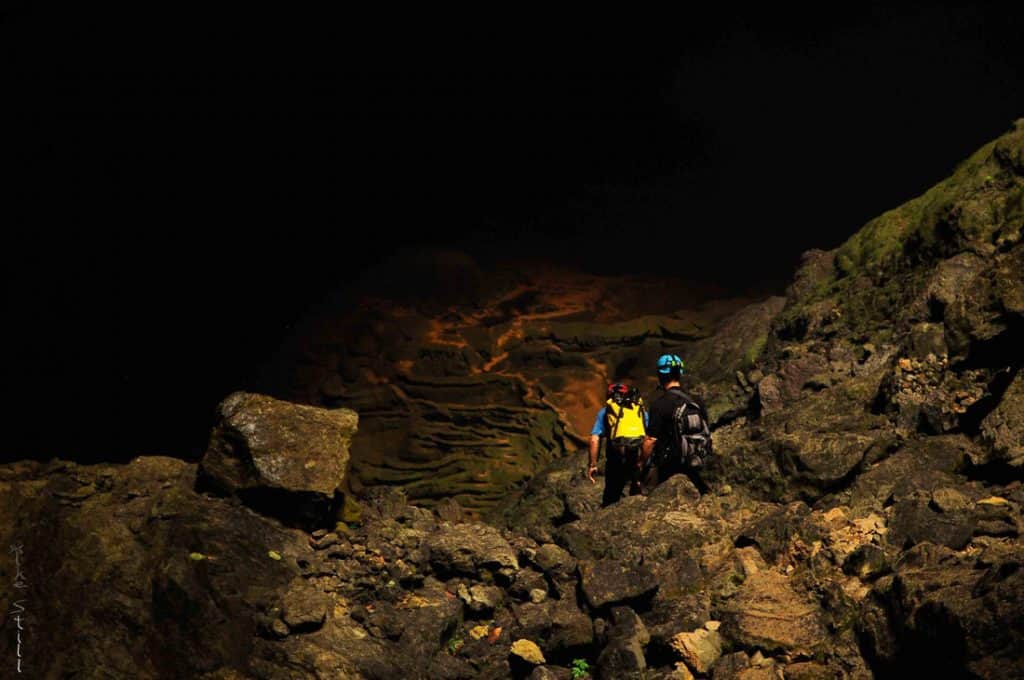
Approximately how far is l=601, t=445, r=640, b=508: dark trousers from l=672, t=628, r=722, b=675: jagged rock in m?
3.16

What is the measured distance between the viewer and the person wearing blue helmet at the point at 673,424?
30.3ft

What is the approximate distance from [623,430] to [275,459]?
4.07 metres

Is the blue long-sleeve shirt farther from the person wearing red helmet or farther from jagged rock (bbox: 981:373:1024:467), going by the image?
jagged rock (bbox: 981:373:1024:467)

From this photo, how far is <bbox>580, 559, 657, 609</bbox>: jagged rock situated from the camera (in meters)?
7.44

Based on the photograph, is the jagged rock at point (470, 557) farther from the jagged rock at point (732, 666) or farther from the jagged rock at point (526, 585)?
the jagged rock at point (732, 666)

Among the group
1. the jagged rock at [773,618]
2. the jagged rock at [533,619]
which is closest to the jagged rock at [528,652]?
the jagged rock at [533,619]

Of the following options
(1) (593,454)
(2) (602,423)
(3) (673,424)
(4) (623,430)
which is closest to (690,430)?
(3) (673,424)

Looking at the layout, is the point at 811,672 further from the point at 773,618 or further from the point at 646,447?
the point at 646,447

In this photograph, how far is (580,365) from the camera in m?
19.8

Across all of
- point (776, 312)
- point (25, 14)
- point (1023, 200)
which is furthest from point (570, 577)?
point (25, 14)

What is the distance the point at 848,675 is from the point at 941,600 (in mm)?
961

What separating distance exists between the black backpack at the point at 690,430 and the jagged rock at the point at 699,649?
309cm

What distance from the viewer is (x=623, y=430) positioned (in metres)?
9.12

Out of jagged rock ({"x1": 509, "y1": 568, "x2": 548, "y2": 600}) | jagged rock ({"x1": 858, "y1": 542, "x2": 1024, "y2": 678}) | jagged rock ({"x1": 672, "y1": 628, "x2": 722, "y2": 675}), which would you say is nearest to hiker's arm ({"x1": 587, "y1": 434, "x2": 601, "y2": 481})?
jagged rock ({"x1": 509, "y1": 568, "x2": 548, "y2": 600})
